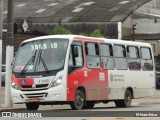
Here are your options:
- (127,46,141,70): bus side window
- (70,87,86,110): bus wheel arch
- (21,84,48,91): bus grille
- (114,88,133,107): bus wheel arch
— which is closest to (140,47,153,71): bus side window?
(127,46,141,70): bus side window

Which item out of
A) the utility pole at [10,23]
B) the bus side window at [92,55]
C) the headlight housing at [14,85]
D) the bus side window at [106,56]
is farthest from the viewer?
the utility pole at [10,23]

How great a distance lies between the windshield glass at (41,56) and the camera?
2044 cm

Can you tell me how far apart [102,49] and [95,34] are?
39494 mm

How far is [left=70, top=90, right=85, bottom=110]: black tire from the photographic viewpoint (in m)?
20.8

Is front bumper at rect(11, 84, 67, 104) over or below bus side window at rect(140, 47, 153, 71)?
below

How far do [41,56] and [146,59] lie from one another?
7.56 metres

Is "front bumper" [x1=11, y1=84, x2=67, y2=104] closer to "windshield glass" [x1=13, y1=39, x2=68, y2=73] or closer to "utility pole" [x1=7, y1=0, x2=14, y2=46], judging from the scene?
"windshield glass" [x1=13, y1=39, x2=68, y2=73]

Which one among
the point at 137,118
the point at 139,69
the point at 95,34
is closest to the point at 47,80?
the point at 137,118

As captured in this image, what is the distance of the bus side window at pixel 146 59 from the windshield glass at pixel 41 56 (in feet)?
21.6

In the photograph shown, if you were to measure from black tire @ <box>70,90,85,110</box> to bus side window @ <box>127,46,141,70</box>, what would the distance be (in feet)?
15.0

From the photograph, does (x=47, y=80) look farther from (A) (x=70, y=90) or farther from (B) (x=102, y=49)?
(B) (x=102, y=49)

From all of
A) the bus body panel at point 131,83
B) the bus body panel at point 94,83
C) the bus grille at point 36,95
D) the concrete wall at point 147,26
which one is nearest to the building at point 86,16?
the concrete wall at point 147,26

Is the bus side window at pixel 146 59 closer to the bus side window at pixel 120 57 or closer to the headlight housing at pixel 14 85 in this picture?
the bus side window at pixel 120 57

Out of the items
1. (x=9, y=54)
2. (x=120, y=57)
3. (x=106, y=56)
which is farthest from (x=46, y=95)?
(x=120, y=57)
